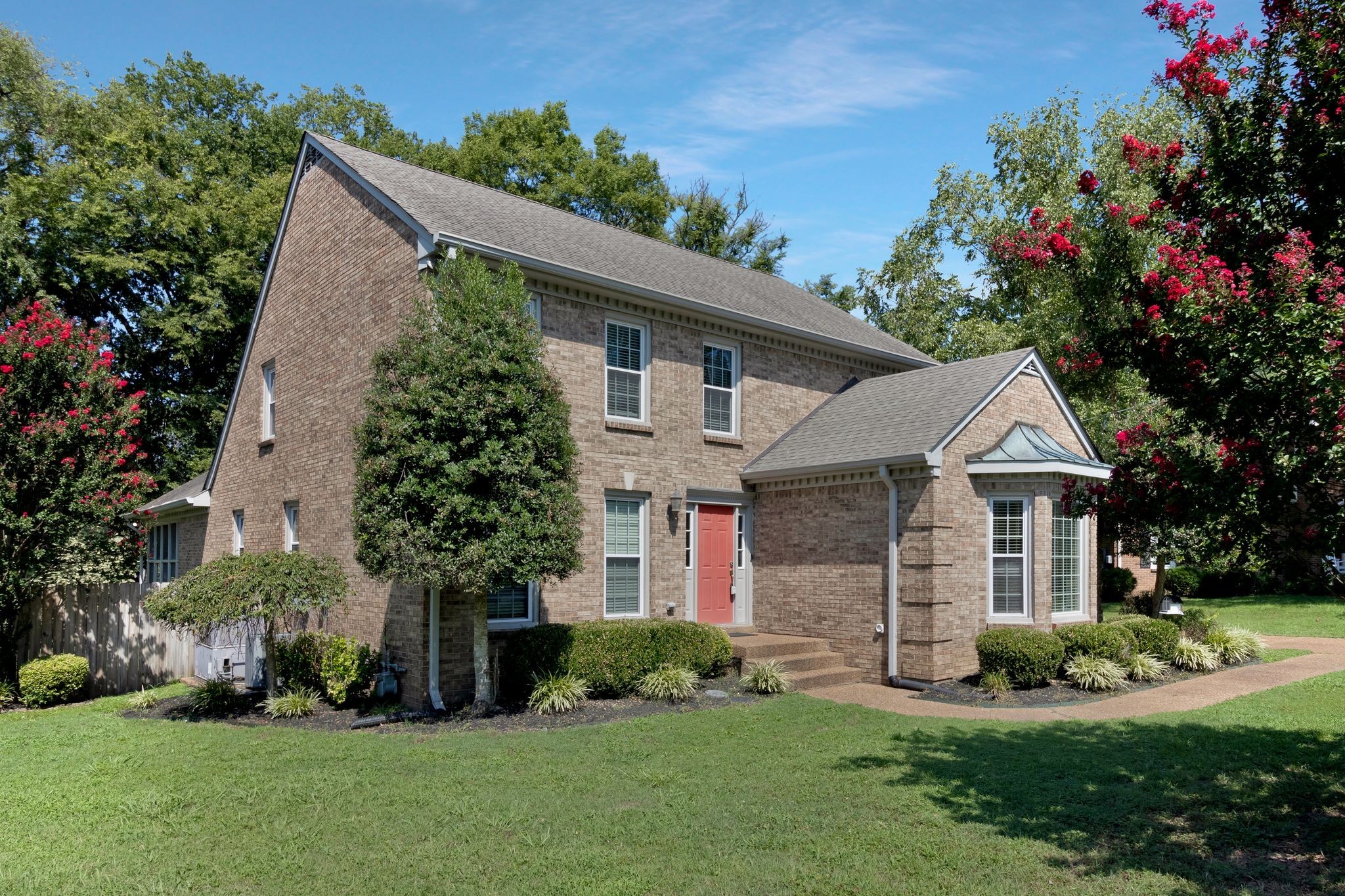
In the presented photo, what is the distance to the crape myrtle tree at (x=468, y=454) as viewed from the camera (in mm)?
10023

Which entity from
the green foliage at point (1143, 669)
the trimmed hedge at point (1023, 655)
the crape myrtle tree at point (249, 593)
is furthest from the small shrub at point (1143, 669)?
the crape myrtle tree at point (249, 593)

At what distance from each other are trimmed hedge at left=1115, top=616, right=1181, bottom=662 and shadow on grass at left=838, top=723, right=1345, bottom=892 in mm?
4281

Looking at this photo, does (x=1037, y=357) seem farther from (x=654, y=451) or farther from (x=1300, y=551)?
(x=1300, y=551)

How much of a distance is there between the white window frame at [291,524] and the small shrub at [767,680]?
324 inches

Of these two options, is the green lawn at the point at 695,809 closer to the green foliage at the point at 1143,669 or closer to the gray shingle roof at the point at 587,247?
the green foliage at the point at 1143,669

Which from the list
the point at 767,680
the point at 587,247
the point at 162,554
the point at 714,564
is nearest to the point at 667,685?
the point at 767,680

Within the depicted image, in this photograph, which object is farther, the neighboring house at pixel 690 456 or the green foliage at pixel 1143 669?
the green foliage at pixel 1143 669

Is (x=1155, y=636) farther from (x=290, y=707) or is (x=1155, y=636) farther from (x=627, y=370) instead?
(x=290, y=707)

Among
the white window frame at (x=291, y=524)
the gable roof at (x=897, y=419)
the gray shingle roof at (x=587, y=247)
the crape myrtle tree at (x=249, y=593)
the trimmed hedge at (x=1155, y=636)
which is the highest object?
the gray shingle roof at (x=587, y=247)

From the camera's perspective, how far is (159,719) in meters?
11.1

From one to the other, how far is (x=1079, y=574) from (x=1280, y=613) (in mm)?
12855

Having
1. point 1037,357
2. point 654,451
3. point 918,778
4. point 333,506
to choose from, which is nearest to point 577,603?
point 654,451

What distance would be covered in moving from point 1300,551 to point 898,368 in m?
13.1

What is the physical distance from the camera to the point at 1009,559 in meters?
13.4
